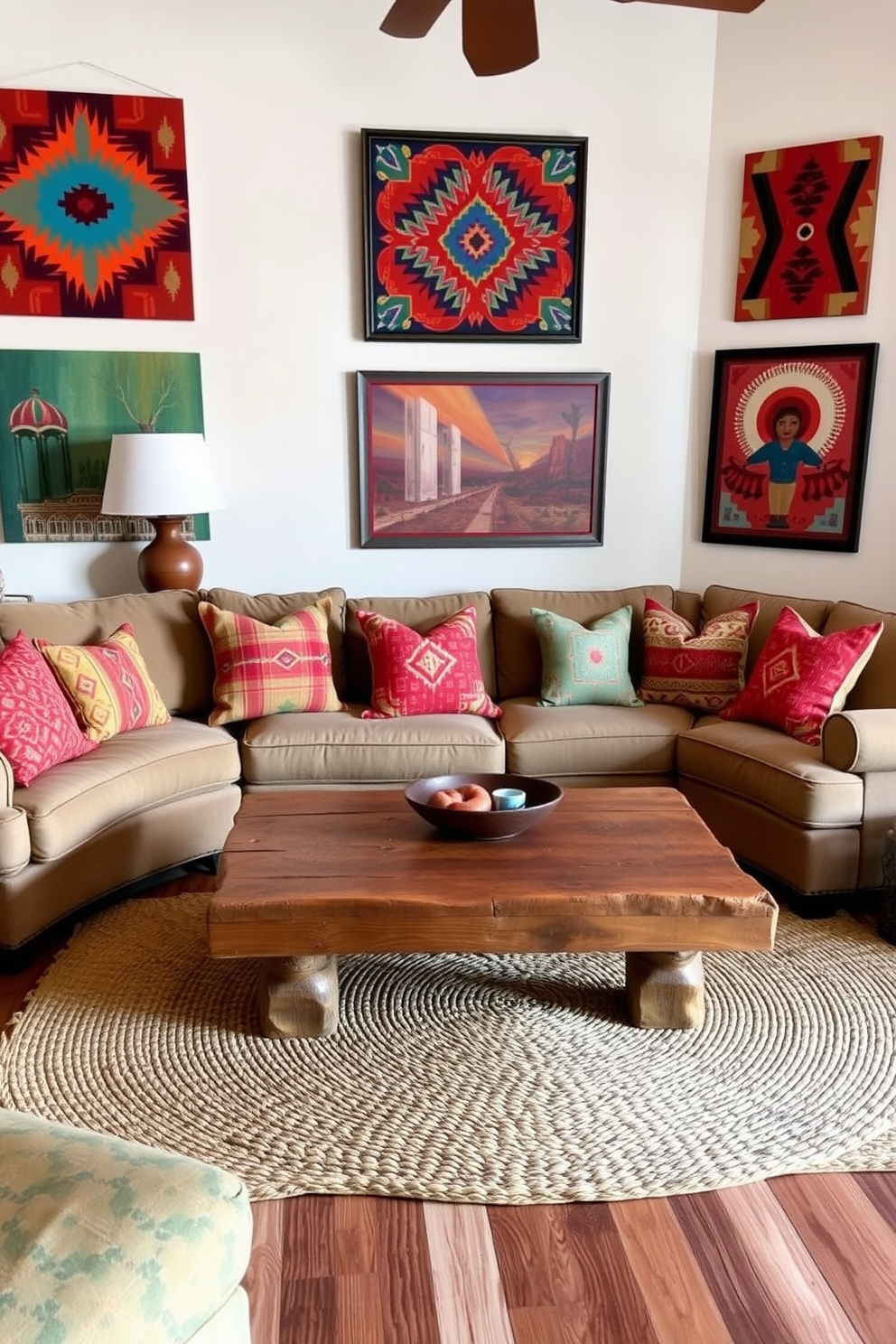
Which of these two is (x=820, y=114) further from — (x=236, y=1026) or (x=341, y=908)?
(x=236, y=1026)

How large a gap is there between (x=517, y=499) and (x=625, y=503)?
50 centimetres

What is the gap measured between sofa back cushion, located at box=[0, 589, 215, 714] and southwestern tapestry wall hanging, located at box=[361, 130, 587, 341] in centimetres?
139

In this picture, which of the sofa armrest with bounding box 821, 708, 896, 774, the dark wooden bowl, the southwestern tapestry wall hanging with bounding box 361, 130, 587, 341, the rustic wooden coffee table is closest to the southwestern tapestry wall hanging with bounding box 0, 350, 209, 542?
the southwestern tapestry wall hanging with bounding box 361, 130, 587, 341

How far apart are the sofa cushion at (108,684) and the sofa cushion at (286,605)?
0.40m

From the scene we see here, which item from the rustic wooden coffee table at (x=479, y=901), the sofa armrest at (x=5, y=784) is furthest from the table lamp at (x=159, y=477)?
the rustic wooden coffee table at (x=479, y=901)

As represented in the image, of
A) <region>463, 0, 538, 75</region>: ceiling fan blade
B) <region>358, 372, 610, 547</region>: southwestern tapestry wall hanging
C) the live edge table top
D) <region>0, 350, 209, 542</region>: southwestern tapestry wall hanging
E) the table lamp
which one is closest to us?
the live edge table top

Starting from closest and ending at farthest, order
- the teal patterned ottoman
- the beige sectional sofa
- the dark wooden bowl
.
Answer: the teal patterned ottoman
the dark wooden bowl
the beige sectional sofa

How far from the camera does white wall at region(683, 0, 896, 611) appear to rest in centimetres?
371

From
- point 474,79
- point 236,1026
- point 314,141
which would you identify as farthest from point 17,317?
point 236,1026

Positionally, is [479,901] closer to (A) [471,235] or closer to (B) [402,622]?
(B) [402,622]

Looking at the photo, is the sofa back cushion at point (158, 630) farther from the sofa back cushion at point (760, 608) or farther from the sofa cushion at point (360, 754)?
the sofa back cushion at point (760, 608)

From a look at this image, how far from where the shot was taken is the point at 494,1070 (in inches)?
90.7

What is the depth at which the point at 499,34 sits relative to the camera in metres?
2.42

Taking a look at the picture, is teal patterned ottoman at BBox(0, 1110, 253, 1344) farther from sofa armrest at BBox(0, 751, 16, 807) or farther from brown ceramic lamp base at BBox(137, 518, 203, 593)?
brown ceramic lamp base at BBox(137, 518, 203, 593)
